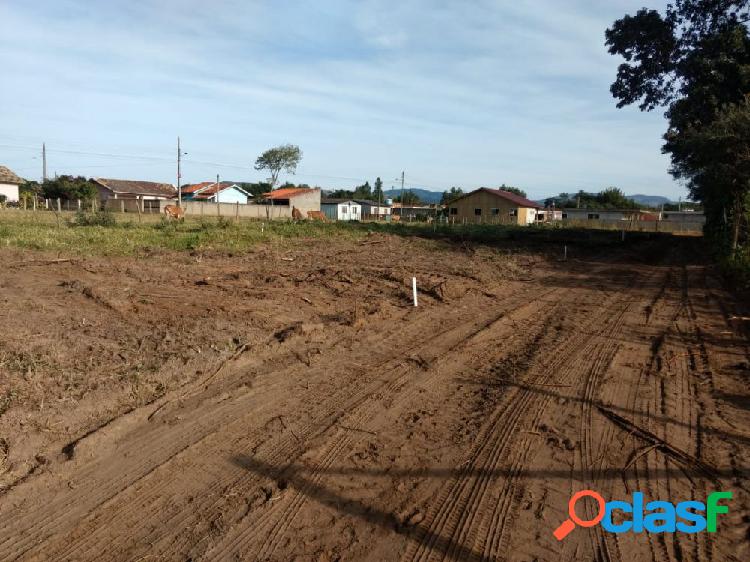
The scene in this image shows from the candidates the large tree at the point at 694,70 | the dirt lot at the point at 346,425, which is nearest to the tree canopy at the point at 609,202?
the large tree at the point at 694,70

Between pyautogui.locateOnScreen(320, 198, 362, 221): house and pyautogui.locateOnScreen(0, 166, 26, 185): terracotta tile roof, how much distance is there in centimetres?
3911

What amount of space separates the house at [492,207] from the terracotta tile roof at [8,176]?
46.4 m

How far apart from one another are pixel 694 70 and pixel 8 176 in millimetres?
55402

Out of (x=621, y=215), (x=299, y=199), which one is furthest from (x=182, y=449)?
(x=621, y=215)

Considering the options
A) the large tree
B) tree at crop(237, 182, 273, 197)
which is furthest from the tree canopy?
the large tree

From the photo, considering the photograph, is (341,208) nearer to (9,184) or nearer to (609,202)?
(9,184)

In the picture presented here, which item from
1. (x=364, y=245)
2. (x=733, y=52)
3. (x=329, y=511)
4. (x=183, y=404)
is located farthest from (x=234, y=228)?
(x=733, y=52)

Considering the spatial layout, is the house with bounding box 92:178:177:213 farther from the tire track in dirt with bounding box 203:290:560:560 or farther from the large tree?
the tire track in dirt with bounding box 203:290:560:560

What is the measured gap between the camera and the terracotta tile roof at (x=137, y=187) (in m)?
67.9

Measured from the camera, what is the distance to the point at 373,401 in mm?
5848

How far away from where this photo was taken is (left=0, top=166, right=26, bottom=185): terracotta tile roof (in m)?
47.9

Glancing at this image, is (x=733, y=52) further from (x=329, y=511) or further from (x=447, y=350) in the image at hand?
(x=329, y=511)

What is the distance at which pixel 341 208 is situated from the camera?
257 feet

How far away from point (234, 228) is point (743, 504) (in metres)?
21.9
